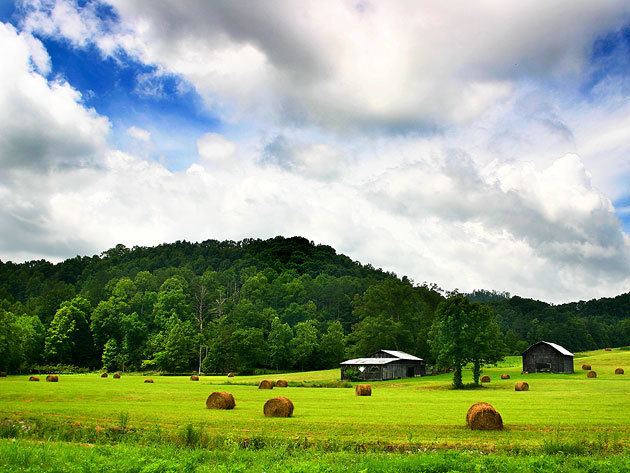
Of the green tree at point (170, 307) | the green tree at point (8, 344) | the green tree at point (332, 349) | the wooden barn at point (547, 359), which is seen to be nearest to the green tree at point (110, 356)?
the green tree at point (170, 307)

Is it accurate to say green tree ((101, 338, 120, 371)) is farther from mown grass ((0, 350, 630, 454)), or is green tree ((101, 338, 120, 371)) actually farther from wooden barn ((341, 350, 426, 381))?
mown grass ((0, 350, 630, 454))

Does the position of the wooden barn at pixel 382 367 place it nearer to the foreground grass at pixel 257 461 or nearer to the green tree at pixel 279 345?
the green tree at pixel 279 345

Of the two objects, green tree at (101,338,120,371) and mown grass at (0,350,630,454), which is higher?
green tree at (101,338,120,371)

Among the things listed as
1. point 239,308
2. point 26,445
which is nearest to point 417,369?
point 239,308

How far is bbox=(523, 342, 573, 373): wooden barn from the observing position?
81.9 metres

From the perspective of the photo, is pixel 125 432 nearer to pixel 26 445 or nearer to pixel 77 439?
pixel 77 439

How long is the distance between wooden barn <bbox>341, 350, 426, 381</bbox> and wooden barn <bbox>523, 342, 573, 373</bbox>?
17412 mm

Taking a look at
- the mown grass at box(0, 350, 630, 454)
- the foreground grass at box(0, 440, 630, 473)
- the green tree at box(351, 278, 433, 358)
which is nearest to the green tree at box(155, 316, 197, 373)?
the green tree at box(351, 278, 433, 358)

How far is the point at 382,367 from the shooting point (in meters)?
83.2

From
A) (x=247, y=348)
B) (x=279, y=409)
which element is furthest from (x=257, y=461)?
(x=247, y=348)

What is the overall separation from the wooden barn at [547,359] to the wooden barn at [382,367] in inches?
686

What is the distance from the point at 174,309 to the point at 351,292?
2213 inches

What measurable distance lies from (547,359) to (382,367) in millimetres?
24440

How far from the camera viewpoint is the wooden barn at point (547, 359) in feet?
269
